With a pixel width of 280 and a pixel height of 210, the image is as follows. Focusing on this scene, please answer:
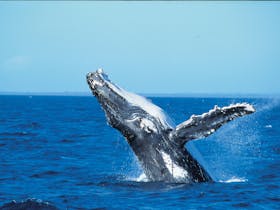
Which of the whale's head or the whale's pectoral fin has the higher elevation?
the whale's head

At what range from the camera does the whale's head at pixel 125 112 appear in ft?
33.1

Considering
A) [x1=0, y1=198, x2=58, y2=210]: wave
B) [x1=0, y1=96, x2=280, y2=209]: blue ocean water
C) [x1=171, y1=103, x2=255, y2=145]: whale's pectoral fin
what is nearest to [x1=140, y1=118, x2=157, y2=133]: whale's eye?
[x1=171, y1=103, x2=255, y2=145]: whale's pectoral fin

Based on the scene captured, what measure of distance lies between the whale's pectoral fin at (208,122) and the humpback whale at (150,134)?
3cm

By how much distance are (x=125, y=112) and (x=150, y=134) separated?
567 mm

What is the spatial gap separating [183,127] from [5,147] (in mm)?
10403

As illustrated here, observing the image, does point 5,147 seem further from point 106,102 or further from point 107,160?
point 106,102

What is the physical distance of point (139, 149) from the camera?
402 inches

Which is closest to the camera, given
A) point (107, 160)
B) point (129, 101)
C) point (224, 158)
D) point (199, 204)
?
point (199, 204)

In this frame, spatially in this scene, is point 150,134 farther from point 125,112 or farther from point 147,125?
point 125,112

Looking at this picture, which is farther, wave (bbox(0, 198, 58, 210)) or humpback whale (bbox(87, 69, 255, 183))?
humpback whale (bbox(87, 69, 255, 183))

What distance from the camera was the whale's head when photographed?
10094mm


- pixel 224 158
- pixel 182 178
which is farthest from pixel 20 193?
pixel 224 158

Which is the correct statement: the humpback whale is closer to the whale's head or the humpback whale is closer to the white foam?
the whale's head

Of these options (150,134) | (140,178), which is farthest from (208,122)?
(140,178)
